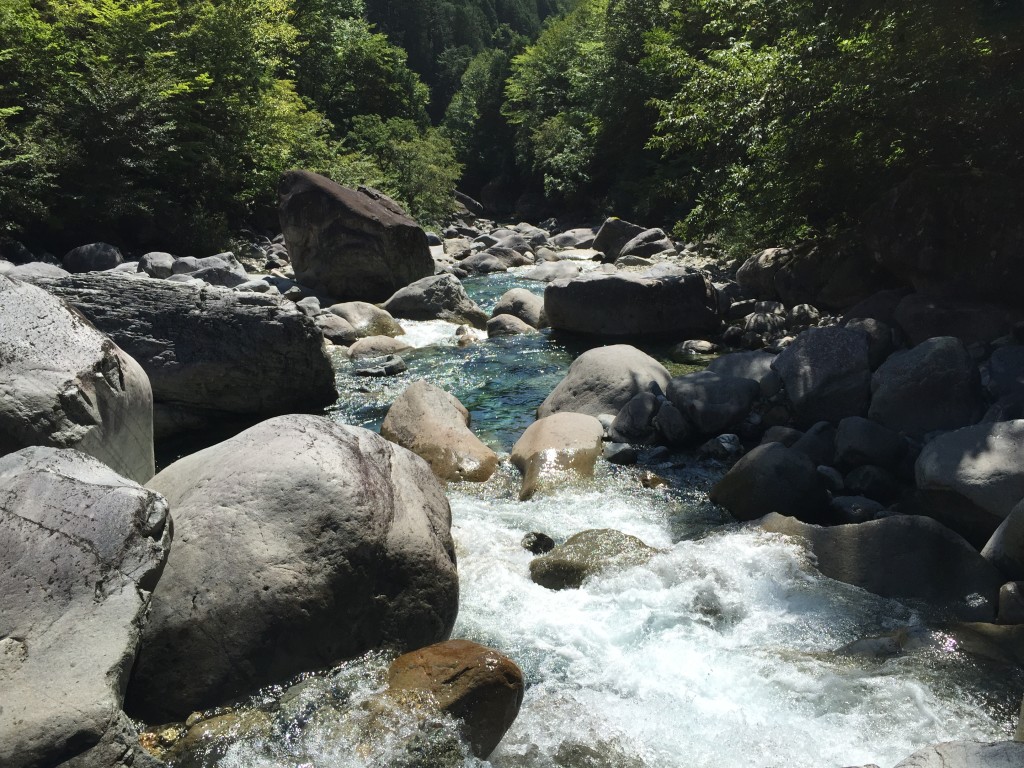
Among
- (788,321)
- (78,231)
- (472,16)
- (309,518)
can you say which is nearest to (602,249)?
(788,321)

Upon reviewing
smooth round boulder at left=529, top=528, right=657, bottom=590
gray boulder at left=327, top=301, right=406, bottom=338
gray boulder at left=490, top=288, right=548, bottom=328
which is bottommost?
gray boulder at left=327, top=301, right=406, bottom=338

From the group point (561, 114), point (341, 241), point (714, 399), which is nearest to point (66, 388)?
point (714, 399)

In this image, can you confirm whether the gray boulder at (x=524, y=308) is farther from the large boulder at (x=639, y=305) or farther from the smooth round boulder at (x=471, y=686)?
the smooth round boulder at (x=471, y=686)

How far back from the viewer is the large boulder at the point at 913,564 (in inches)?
216

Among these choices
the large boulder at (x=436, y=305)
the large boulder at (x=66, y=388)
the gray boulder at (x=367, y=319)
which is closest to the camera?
the large boulder at (x=66, y=388)

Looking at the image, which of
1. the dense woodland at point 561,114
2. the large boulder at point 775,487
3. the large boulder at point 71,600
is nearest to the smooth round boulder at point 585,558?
the large boulder at point 775,487

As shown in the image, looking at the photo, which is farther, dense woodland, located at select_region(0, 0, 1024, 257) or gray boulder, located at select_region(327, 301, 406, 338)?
gray boulder, located at select_region(327, 301, 406, 338)

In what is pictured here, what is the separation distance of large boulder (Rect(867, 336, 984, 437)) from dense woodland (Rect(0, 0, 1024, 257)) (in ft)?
8.80

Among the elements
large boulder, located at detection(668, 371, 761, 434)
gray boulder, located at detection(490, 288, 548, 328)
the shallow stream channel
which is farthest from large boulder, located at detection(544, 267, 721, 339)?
the shallow stream channel

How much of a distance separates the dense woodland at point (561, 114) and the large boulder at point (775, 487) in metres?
4.78

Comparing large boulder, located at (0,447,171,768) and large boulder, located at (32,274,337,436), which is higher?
large boulder, located at (0,447,171,768)

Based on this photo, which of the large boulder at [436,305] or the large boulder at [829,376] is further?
the large boulder at [436,305]

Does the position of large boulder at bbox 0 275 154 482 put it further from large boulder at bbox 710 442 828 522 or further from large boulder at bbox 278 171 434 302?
large boulder at bbox 278 171 434 302

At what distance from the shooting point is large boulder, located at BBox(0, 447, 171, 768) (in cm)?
349
